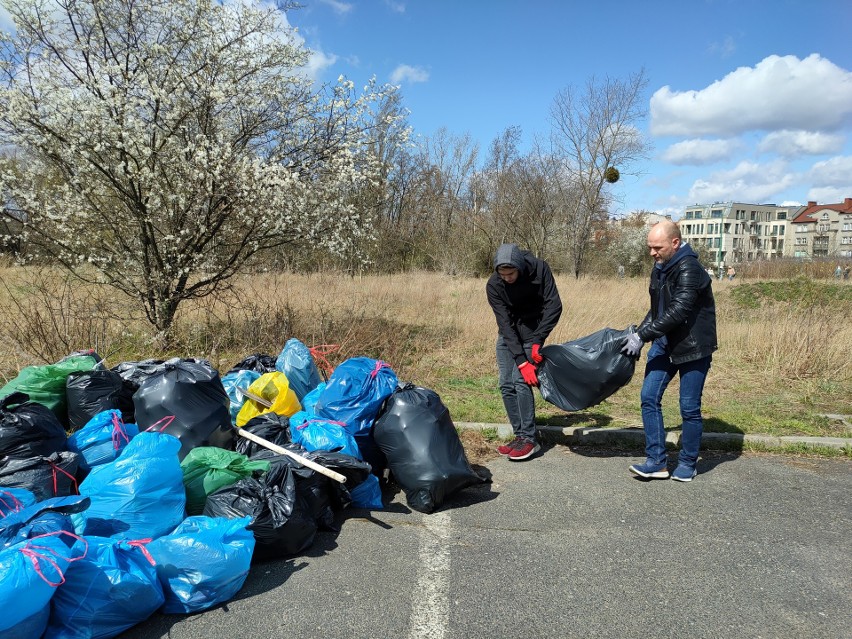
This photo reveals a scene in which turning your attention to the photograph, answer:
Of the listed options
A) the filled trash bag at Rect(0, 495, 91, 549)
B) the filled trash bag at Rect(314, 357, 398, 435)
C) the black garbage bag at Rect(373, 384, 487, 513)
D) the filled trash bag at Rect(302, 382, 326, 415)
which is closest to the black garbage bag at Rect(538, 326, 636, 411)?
the black garbage bag at Rect(373, 384, 487, 513)

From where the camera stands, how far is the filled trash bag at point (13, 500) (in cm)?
275

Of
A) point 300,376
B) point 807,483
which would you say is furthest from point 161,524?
point 807,483

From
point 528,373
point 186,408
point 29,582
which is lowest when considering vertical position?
point 29,582

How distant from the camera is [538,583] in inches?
114

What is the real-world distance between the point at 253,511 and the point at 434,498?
1.16 meters

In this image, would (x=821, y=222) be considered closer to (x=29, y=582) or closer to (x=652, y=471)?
(x=652, y=471)

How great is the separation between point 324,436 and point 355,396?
374 millimetres

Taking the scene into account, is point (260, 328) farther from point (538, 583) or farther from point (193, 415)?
point (538, 583)

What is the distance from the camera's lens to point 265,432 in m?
4.04

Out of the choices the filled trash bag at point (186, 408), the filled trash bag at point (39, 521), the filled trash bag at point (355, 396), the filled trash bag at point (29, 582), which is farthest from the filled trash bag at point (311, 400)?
the filled trash bag at point (29, 582)

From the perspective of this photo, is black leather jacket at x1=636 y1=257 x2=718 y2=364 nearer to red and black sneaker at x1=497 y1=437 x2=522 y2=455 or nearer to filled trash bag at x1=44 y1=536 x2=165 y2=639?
red and black sneaker at x1=497 y1=437 x2=522 y2=455

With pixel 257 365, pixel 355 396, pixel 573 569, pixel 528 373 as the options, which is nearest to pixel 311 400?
pixel 355 396

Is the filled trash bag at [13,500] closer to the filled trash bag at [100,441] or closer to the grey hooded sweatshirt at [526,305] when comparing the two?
the filled trash bag at [100,441]

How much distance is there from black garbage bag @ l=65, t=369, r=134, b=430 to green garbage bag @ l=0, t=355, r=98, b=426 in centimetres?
7
